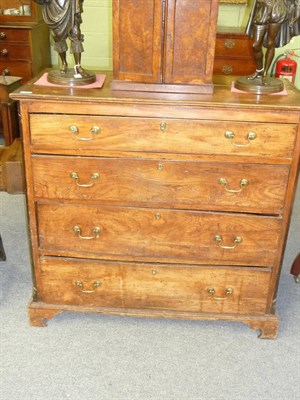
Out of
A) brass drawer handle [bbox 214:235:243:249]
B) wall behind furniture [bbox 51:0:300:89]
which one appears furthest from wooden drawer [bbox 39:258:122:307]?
wall behind furniture [bbox 51:0:300:89]

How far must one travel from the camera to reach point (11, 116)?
3.62 m

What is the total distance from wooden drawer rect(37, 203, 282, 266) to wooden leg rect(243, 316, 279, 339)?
27 cm

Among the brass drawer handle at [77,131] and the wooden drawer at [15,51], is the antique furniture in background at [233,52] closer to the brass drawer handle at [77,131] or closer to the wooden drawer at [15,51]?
the wooden drawer at [15,51]

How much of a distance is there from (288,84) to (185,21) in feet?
1.80

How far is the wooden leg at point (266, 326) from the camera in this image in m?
1.96

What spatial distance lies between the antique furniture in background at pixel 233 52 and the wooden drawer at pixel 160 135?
2.16m

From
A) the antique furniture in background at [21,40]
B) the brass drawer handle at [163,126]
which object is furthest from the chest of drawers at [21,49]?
the brass drawer handle at [163,126]

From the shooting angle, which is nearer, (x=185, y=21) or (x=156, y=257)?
(x=185, y=21)

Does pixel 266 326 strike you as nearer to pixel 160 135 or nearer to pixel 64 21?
pixel 160 135

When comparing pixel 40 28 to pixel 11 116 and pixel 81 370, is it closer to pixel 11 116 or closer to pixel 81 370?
pixel 11 116

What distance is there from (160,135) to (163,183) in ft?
0.60

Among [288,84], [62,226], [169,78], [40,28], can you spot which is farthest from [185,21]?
[40,28]

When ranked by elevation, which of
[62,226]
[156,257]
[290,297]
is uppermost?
[62,226]

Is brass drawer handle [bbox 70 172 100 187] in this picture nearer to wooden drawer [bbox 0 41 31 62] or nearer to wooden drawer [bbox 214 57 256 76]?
wooden drawer [bbox 214 57 256 76]
